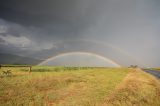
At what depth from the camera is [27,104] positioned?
1298 centimetres

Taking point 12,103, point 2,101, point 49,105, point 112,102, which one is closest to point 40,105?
point 49,105

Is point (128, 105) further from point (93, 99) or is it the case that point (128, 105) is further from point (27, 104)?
point (27, 104)

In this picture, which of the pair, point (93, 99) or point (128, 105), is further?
point (93, 99)

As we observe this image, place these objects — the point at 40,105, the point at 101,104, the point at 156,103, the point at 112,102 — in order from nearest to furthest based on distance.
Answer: the point at 40,105
the point at 101,104
the point at 112,102
the point at 156,103

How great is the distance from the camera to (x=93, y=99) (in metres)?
15.4

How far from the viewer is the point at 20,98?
48.2ft

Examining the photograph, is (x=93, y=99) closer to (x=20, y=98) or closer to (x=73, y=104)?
(x=73, y=104)

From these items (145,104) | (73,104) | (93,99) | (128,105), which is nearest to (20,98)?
(73,104)

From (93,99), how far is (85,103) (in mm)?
1590

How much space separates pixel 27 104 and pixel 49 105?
1.63 metres

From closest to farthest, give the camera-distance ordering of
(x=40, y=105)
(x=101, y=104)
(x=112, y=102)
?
(x=40, y=105) → (x=101, y=104) → (x=112, y=102)

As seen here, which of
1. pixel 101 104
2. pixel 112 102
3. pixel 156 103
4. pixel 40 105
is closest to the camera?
pixel 40 105

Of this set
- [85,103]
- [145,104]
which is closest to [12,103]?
[85,103]

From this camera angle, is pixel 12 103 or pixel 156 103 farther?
pixel 156 103
